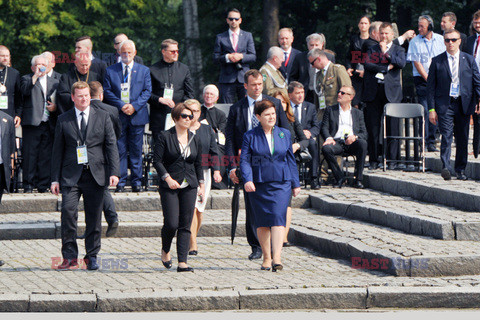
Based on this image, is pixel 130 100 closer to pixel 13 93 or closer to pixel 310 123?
pixel 13 93

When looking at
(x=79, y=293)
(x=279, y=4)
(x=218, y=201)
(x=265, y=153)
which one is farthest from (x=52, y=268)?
(x=279, y=4)

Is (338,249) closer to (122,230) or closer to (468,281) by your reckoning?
(468,281)

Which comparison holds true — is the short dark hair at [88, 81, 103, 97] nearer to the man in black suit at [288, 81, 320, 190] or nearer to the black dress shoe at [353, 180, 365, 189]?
the man in black suit at [288, 81, 320, 190]

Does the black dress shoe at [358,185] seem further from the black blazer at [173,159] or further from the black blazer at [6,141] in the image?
the black blazer at [6,141]

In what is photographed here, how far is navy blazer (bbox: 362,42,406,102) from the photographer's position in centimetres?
1595

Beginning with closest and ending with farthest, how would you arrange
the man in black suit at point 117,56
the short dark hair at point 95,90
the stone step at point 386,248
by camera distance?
the stone step at point 386,248 → the short dark hair at point 95,90 → the man in black suit at point 117,56

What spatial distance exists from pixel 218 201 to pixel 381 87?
373 cm

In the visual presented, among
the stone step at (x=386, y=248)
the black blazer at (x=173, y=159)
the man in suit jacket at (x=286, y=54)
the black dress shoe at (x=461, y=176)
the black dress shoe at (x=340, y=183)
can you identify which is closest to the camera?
the stone step at (x=386, y=248)

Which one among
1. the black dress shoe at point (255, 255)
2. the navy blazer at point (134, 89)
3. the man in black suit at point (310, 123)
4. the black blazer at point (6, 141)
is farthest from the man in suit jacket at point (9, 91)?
the black dress shoe at point (255, 255)

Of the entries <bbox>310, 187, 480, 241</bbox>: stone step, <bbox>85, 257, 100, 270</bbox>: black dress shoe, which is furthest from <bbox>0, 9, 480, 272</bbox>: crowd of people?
<bbox>310, 187, 480, 241</bbox>: stone step

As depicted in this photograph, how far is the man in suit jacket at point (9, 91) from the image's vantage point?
14.5 m

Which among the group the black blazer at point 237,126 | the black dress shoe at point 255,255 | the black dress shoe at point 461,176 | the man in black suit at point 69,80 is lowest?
the black dress shoe at point 255,255

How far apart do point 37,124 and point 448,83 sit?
6014 millimetres

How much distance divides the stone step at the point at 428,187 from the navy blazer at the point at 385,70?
1357 mm
